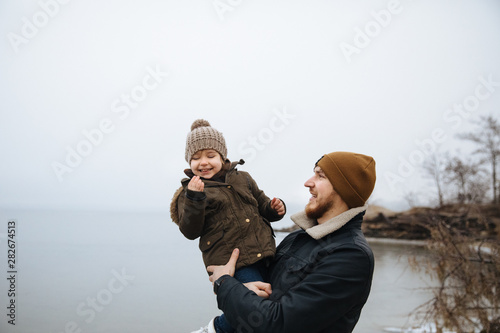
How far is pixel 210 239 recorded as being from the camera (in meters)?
1.89

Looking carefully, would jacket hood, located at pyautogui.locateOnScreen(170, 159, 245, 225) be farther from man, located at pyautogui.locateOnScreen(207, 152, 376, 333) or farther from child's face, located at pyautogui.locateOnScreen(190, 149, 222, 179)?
man, located at pyautogui.locateOnScreen(207, 152, 376, 333)

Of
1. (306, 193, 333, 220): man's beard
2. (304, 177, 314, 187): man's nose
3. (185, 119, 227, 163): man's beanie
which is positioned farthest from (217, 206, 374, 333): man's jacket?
(185, 119, 227, 163): man's beanie

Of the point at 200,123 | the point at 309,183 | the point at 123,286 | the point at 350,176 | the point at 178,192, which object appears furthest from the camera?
the point at 123,286

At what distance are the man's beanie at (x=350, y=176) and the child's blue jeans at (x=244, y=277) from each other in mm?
559

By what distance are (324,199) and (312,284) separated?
0.47m

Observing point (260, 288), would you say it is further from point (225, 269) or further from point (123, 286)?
point (123, 286)

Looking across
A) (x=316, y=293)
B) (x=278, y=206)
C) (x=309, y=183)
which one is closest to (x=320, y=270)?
(x=316, y=293)

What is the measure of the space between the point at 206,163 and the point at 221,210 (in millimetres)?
293

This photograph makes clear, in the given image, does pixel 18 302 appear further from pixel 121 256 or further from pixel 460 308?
pixel 460 308

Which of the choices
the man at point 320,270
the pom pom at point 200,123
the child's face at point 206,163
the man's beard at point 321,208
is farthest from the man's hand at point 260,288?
the pom pom at point 200,123

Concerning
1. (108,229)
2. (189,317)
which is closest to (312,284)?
(189,317)

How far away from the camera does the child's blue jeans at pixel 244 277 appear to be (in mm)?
1788

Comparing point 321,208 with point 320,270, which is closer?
point 320,270

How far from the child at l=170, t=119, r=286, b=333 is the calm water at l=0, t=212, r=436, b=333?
643 centimetres
